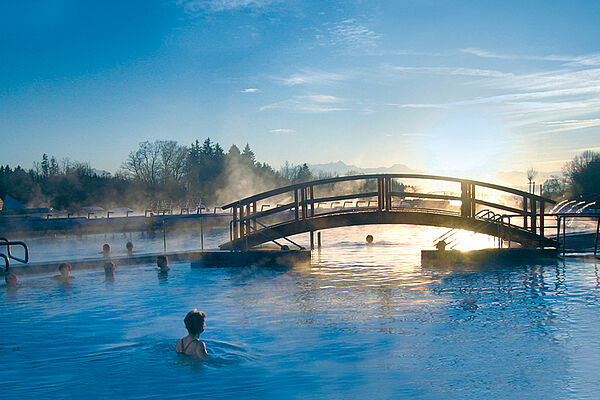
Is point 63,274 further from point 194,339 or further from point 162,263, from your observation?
point 194,339

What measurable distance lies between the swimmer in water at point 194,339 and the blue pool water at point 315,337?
0.16 m

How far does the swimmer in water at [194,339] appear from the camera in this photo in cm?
729

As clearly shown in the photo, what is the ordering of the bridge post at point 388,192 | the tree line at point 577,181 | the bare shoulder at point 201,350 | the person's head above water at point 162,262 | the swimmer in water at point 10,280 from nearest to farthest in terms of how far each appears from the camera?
the bare shoulder at point 201,350 → the swimmer in water at point 10,280 → the person's head above water at point 162,262 → the bridge post at point 388,192 → the tree line at point 577,181

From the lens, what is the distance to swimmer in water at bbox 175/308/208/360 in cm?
729

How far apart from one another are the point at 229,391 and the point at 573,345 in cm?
517

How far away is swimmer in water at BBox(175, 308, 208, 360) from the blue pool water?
16 cm

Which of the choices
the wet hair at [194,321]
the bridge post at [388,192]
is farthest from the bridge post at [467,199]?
the wet hair at [194,321]

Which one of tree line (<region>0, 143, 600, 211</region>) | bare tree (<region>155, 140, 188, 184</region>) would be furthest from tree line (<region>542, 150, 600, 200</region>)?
bare tree (<region>155, 140, 188, 184</region>)

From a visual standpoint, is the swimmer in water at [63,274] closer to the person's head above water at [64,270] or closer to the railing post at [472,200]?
the person's head above water at [64,270]

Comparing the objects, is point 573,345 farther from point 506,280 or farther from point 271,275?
point 271,275

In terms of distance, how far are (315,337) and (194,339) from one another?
6.85 feet

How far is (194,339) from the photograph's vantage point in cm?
769

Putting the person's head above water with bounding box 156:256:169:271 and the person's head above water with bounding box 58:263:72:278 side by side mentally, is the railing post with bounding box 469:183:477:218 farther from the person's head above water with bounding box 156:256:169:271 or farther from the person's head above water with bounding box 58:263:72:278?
the person's head above water with bounding box 58:263:72:278

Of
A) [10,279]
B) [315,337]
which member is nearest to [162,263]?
[10,279]
